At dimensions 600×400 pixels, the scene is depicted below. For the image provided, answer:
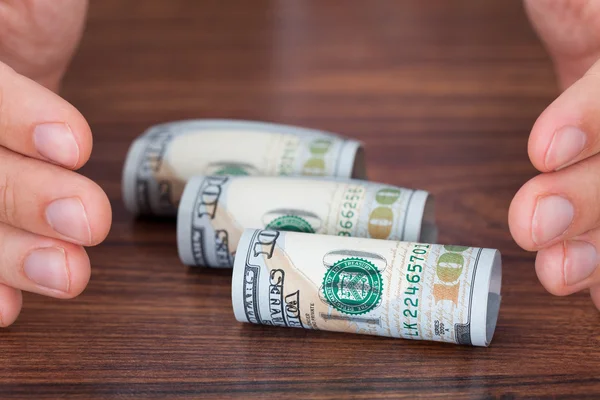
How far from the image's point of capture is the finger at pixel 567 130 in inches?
26.5

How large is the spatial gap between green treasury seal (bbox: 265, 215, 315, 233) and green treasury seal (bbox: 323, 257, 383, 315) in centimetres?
12

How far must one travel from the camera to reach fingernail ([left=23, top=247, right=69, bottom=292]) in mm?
752

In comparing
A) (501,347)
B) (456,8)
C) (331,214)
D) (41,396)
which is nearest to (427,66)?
(456,8)

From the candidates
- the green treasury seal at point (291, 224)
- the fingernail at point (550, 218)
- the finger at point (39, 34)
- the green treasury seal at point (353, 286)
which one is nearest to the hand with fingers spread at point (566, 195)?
the fingernail at point (550, 218)

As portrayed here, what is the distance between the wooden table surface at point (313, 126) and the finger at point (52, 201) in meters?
0.12

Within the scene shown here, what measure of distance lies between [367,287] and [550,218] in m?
0.16

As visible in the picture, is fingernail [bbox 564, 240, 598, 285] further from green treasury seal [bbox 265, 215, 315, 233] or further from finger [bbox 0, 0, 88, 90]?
finger [bbox 0, 0, 88, 90]

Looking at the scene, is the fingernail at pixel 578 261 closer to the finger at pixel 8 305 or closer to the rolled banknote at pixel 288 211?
the rolled banknote at pixel 288 211

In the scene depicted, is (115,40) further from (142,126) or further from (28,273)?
(28,273)

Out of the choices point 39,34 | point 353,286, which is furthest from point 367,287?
point 39,34

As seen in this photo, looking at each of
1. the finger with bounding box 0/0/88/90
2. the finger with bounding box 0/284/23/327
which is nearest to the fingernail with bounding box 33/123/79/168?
the finger with bounding box 0/284/23/327

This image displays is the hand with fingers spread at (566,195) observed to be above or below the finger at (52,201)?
above

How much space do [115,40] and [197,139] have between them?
67 centimetres

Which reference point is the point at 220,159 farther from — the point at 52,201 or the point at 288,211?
the point at 52,201
